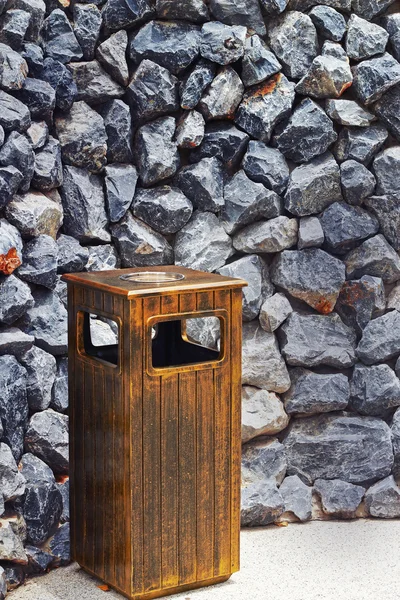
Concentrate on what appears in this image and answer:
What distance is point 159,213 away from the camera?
157 inches

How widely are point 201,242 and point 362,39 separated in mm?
994

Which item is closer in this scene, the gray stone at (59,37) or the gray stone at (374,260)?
the gray stone at (59,37)

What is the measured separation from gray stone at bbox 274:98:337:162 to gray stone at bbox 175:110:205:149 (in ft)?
1.02

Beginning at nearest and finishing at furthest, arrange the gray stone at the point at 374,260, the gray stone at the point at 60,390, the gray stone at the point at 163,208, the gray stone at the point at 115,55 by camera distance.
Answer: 1. the gray stone at the point at 60,390
2. the gray stone at the point at 115,55
3. the gray stone at the point at 163,208
4. the gray stone at the point at 374,260

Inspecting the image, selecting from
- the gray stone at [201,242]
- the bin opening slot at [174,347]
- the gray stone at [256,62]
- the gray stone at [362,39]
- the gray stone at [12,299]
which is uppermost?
the gray stone at [362,39]

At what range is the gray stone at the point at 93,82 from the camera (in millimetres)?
3854

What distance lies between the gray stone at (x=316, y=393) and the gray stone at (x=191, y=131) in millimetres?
1011

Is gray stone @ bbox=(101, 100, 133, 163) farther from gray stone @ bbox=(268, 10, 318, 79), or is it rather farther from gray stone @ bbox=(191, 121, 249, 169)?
gray stone @ bbox=(268, 10, 318, 79)

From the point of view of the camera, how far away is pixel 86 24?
12.6ft

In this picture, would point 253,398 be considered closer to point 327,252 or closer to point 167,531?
point 327,252

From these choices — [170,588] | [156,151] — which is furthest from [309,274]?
[170,588]

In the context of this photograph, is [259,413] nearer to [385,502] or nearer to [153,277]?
[385,502]

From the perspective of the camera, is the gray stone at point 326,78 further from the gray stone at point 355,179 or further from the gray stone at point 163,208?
the gray stone at point 163,208

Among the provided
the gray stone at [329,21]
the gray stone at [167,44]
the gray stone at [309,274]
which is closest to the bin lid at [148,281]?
the gray stone at [309,274]
